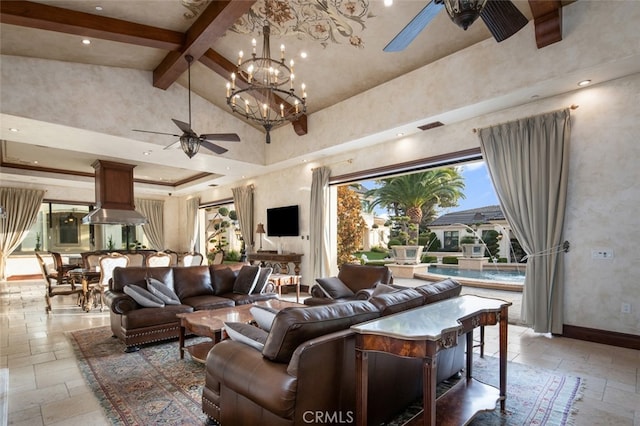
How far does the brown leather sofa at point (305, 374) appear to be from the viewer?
1732mm

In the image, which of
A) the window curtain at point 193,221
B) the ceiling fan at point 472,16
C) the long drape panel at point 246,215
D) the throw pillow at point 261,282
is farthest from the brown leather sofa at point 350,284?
the window curtain at point 193,221

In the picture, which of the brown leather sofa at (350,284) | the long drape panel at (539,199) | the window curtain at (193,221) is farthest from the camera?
the window curtain at (193,221)

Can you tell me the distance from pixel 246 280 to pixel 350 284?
1.59m

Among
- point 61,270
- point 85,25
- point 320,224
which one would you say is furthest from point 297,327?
point 61,270

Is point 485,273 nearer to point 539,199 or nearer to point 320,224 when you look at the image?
point 320,224

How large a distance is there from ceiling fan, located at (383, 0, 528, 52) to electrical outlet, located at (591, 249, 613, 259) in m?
2.98

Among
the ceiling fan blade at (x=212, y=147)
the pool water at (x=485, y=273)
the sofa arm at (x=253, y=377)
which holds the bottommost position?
the pool water at (x=485, y=273)

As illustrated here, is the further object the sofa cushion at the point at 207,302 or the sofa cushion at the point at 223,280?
the sofa cushion at the point at 223,280

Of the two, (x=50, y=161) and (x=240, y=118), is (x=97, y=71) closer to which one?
(x=240, y=118)

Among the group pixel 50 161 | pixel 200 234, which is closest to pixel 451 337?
pixel 50 161

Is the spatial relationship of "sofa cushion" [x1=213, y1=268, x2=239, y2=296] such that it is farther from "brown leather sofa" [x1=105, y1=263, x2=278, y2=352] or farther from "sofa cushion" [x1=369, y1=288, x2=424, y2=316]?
"sofa cushion" [x1=369, y1=288, x2=424, y2=316]

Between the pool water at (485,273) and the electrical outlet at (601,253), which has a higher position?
the electrical outlet at (601,253)

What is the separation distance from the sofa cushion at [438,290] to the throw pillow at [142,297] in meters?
3.22

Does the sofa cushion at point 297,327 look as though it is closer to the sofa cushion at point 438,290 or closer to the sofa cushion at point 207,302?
the sofa cushion at point 438,290
